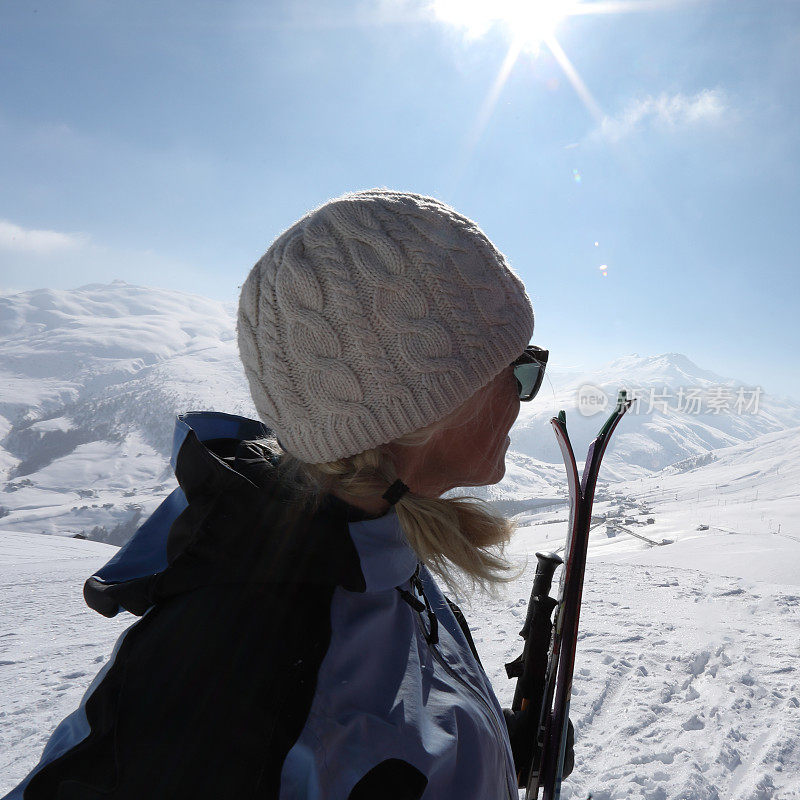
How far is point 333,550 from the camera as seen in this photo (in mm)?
1201

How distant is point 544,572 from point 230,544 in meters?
1.75

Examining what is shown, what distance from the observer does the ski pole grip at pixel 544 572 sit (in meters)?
2.35

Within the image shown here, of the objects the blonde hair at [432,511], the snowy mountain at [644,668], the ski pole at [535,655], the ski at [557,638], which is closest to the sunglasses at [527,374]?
the blonde hair at [432,511]

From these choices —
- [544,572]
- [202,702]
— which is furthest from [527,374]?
[202,702]

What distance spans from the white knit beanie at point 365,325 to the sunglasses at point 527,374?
0.73 ft

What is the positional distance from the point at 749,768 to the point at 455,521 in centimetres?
386

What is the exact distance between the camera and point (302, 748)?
0.93m

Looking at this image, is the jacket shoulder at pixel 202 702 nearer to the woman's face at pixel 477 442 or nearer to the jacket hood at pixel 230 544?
the jacket hood at pixel 230 544

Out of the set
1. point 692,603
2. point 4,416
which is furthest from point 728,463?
point 4,416

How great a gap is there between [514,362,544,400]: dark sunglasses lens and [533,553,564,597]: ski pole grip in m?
1.03

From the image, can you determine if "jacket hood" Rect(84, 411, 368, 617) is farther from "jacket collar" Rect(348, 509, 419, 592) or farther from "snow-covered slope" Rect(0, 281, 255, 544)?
"snow-covered slope" Rect(0, 281, 255, 544)

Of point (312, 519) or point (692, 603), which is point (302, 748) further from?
point (692, 603)

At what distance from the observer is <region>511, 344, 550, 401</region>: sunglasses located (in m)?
1.74

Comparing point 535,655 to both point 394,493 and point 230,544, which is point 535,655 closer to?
point 394,493
